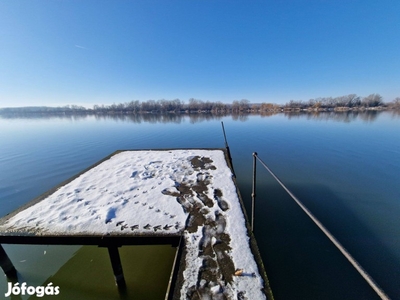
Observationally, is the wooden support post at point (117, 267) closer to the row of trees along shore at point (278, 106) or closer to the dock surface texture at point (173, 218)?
the dock surface texture at point (173, 218)

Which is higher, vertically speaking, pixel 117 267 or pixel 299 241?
pixel 117 267

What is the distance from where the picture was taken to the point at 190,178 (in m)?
4.90

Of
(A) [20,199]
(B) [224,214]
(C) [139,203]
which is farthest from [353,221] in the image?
(A) [20,199]

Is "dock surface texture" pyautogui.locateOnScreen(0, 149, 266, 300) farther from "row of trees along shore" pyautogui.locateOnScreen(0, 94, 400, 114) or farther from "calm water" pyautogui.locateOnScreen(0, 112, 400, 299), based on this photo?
"row of trees along shore" pyautogui.locateOnScreen(0, 94, 400, 114)

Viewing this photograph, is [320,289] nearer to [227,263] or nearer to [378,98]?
[227,263]

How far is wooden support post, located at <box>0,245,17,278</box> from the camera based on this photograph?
3.29 m

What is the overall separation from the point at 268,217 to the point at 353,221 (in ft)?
8.12

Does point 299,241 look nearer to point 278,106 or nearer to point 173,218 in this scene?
point 173,218

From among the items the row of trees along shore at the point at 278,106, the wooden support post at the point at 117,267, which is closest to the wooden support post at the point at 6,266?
the wooden support post at the point at 117,267

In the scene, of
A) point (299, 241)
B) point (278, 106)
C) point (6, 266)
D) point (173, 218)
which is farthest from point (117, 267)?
point (278, 106)

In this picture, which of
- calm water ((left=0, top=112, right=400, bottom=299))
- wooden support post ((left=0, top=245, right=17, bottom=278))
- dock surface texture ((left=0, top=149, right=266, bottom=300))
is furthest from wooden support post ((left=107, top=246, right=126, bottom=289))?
wooden support post ((left=0, top=245, right=17, bottom=278))

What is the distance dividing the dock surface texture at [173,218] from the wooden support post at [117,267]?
0.41 m

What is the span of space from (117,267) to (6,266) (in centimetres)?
247

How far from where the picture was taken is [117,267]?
3.13 meters
